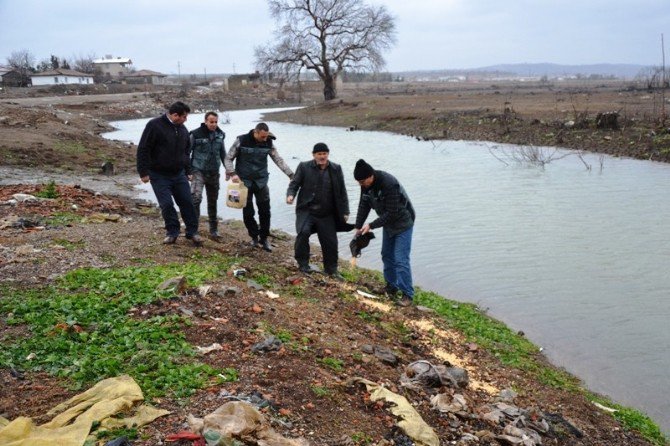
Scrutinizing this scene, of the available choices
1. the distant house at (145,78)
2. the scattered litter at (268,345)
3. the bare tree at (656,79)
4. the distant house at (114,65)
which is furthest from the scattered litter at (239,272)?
the distant house at (114,65)

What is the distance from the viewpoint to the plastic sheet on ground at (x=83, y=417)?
12.9 ft

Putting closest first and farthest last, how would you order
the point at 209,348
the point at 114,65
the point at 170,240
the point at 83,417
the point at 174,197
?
the point at 83,417
the point at 209,348
the point at 174,197
the point at 170,240
the point at 114,65

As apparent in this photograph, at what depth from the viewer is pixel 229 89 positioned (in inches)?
3009

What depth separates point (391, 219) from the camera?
7.95 meters

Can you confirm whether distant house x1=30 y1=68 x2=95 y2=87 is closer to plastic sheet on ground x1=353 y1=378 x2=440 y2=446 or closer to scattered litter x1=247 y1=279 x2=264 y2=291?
scattered litter x1=247 y1=279 x2=264 y2=291

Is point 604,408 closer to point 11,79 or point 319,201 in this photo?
point 319,201

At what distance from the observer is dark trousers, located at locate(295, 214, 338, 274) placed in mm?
8547

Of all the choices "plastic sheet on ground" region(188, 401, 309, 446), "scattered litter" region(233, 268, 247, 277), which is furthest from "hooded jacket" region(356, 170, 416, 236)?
"plastic sheet on ground" region(188, 401, 309, 446)

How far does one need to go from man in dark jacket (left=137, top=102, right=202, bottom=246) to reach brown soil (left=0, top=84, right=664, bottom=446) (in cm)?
64

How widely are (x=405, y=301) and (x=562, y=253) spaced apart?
4967 millimetres

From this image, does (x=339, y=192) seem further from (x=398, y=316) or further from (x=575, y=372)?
(x=575, y=372)

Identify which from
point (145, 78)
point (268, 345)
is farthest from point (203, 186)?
point (145, 78)

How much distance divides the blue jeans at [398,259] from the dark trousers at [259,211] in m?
2.01

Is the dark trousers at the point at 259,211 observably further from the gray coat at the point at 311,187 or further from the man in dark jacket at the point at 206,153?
the gray coat at the point at 311,187
